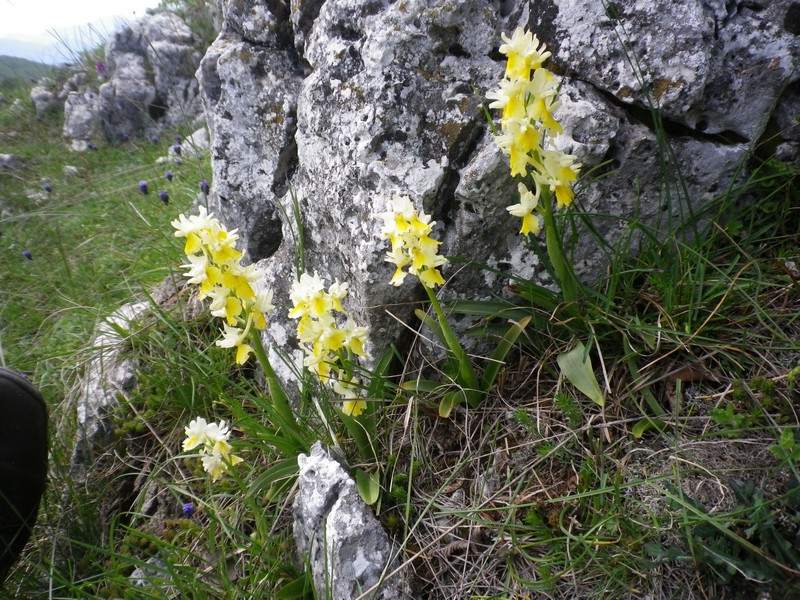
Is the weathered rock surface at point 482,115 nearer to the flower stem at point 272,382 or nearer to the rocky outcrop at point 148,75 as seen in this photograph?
the flower stem at point 272,382

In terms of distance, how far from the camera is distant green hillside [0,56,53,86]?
21.2ft

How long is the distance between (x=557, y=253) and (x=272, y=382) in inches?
38.4

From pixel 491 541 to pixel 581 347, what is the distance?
0.61 m

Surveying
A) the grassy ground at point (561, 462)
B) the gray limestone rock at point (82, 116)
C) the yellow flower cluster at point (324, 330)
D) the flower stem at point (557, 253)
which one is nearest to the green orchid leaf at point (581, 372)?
the grassy ground at point (561, 462)

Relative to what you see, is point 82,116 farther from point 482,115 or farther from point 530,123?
point 530,123

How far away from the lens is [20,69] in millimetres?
6793

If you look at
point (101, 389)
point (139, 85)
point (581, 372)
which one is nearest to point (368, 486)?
point (581, 372)

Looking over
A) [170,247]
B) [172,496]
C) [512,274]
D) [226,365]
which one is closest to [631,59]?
[512,274]

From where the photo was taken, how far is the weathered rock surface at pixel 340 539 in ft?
5.08

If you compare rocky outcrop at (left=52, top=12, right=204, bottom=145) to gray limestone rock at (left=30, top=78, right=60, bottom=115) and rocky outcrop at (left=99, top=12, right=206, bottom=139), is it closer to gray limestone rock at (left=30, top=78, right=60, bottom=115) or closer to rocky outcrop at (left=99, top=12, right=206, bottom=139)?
rocky outcrop at (left=99, top=12, right=206, bottom=139)

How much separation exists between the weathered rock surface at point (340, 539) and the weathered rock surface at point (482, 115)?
1.66 ft

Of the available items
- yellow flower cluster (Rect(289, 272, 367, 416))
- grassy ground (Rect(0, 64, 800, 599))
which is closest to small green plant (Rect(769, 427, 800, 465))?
grassy ground (Rect(0, 64, 800, 599))

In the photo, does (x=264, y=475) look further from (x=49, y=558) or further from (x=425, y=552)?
(x=49, y=558)

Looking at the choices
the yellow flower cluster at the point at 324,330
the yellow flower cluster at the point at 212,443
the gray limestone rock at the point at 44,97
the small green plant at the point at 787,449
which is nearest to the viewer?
the small green plant at the point at 787,449
